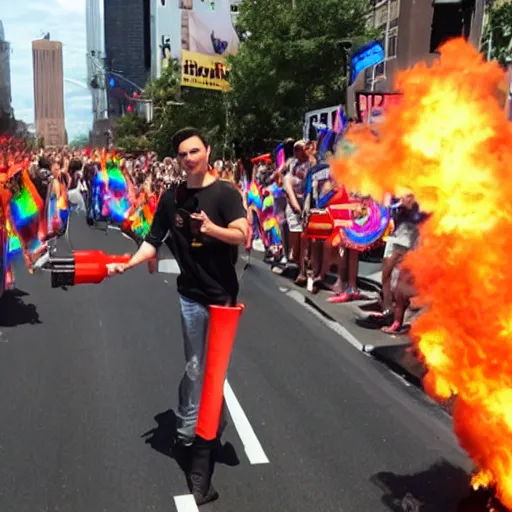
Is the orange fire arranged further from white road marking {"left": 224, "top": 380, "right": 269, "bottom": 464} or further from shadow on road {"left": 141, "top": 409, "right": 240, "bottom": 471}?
shadow on road {"left": 141, "top": 409, "right": 240, "bottom": 471}

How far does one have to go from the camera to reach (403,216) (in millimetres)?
7016

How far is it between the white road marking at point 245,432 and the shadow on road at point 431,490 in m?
0.71

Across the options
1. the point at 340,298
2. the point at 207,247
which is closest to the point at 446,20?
the point at 340,298

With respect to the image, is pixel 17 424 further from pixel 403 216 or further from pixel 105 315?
pixel 403 216

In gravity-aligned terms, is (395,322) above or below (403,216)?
below

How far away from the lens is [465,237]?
3080mm

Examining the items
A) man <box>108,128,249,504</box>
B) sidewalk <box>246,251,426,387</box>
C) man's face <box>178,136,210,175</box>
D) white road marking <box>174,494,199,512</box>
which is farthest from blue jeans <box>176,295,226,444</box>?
sidewalk <box>246,251,426,387</box>

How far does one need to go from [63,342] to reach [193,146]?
12.1 ft

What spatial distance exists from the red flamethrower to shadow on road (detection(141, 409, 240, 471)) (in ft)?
3.78

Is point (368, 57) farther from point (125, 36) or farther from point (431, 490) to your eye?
point (125, 36)

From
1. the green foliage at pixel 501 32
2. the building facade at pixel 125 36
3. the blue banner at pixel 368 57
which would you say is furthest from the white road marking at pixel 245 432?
the building facade at pixel 125 36

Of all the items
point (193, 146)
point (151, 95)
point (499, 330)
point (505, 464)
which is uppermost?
point (151, 95)

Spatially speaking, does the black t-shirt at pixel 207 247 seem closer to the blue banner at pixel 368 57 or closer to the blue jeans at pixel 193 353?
the blue jeans at pixel 193 353

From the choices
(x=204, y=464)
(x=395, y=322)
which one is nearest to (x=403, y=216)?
(x=395, y=322)
